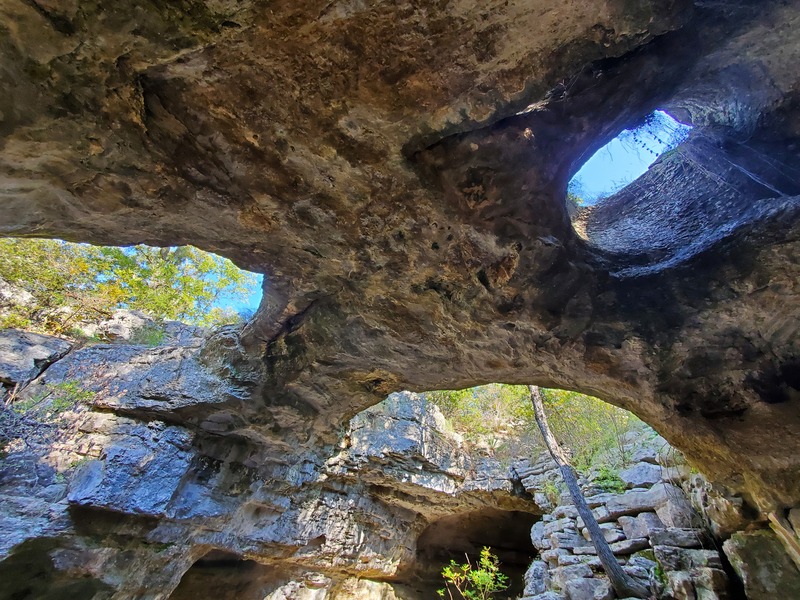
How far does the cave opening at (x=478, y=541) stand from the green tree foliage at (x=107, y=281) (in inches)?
327

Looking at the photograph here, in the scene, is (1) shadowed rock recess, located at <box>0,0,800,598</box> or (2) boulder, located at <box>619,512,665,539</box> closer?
(1) shadowed rock recess, located at <box>0,0,800,598</box>

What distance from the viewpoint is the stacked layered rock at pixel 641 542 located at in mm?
3822

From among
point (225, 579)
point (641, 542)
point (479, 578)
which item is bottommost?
point (479, 578)

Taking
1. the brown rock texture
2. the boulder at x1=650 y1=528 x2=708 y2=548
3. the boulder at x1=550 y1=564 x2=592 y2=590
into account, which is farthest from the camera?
the boulder at x1=550 y1=564 x2=592 y2=590

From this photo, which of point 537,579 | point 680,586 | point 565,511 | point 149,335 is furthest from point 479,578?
point 149,335

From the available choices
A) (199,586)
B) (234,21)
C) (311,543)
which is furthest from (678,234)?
(199,586)

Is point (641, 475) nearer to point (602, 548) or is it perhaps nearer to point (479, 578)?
point (602, 548)

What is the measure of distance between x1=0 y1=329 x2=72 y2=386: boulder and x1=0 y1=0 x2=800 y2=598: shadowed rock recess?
76 mm

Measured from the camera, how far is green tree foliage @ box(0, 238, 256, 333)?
6148mm

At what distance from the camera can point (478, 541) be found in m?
10.5

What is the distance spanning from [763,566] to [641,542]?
84.1 inches

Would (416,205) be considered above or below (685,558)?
above

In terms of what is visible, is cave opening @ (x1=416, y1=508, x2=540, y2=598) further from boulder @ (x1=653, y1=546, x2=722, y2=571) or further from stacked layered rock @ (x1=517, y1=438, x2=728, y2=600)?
boulder @ (x1=653, y1=546, x2=722, y2=571)

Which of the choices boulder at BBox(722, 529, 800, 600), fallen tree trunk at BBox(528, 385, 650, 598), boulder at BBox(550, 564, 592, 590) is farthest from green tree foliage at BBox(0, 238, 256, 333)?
boulder at BBox(722, 529, 800, 600)
